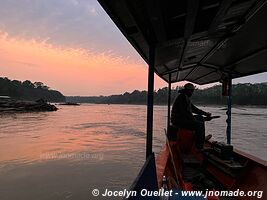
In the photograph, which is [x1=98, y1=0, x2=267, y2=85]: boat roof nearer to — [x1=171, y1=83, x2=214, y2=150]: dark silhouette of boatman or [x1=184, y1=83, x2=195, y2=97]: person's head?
[x1=184, y1=83, x2=195, y2=97]: person's head

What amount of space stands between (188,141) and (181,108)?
1167 mm

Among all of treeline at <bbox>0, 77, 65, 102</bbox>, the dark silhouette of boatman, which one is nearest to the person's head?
the dark silhouette of boatman

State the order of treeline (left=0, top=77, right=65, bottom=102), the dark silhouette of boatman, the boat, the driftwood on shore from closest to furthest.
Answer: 1. the boat
2. the dark silhouette of boatman
3. the driftwood on shore
4. treeline (left=0, top=77, right=65, bottom=102)

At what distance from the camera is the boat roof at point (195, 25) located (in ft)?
11.4

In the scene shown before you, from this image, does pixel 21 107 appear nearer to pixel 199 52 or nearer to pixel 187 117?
pixel 187 117

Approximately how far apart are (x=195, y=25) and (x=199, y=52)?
2487mm

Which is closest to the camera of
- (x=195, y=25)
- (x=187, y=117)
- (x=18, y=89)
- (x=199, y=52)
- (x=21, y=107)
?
(x=195, y=25)

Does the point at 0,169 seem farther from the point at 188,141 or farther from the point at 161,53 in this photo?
the point at 161,53

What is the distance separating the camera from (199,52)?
7035 mm

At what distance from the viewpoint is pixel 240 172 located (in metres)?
6.20

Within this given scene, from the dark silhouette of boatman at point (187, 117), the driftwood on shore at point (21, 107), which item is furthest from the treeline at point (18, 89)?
the dark silhouette of boatman at point (187, 117)

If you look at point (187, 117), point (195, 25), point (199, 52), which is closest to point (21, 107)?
point (187, 117)

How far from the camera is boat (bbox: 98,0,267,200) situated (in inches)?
135

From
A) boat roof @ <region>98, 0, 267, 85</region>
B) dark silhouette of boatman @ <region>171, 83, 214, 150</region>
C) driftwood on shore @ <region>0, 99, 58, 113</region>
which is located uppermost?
boat roof @ <region>98, 0, 267, 85</region>
